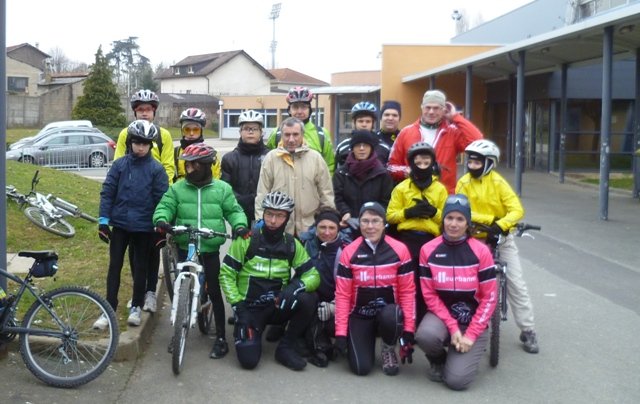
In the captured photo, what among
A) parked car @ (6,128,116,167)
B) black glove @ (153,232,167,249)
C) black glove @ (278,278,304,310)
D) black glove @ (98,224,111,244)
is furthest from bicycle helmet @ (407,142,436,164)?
parked car @ (6,128,116,167)

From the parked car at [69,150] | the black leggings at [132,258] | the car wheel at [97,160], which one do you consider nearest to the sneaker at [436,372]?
the black leggings at [132,258]

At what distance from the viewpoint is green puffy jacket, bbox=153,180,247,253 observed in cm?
661

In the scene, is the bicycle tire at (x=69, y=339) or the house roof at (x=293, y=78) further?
the house roof at (x=293, y=78)

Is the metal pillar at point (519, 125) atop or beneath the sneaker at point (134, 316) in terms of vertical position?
atop

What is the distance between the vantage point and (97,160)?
3170 centimetres

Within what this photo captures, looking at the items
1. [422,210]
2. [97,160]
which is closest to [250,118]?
[422,210]

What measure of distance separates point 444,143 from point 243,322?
249 centimetres

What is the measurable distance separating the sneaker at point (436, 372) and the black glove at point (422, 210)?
1.23 meters

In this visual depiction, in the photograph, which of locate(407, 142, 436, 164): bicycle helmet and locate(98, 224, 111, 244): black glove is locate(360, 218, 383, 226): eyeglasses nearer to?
locate(407, 142, 436, 164): bicycle helmet

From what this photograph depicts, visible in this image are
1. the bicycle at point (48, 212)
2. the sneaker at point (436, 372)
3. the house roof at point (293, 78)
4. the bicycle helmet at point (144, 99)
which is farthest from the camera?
the house roof at point (293, 78)

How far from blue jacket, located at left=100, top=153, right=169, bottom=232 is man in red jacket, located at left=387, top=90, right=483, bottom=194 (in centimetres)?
214

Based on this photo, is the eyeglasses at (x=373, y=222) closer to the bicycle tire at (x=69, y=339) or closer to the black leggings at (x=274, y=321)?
the black leggings at (x=274, y=321)

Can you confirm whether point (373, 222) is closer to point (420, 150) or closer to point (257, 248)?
point (420, 150)

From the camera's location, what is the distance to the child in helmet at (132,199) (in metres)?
6.84
